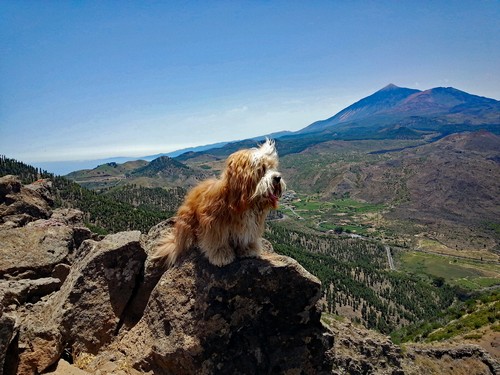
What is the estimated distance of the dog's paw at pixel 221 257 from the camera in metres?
7.58

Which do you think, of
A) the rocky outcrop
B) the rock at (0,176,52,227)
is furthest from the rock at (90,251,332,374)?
the rock at (0,176,52,227)

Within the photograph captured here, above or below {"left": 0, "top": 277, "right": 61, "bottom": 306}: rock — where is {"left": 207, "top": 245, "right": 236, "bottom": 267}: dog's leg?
above

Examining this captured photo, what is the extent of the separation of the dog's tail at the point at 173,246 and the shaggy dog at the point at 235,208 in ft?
0.08

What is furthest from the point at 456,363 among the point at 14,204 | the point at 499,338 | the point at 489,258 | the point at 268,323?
the point at 489,258

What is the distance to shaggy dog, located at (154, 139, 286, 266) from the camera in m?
7.29

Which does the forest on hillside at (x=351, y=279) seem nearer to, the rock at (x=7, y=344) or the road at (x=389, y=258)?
the road at (x=389, y=258)

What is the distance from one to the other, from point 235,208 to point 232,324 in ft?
7.85

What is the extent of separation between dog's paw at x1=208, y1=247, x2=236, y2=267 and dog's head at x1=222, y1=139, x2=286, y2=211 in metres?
1.02

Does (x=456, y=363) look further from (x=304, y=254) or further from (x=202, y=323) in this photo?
(x=304, y=254)

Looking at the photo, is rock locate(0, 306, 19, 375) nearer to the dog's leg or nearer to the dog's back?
the dog's back

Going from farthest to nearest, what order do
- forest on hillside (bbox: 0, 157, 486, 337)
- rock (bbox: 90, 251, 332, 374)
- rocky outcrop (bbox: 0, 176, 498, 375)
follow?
1. forest on hillside (bbox: 0, 157, 486, 337)
2. rock (bbox: 90, 251, 332, 374)
3. rocky outcrop (bbox: 0, 176, 498, 375)

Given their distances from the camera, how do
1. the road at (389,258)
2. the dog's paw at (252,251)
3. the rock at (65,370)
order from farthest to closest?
the road at (389,258) → the dog's paw at (252,251) → the rock at (65,370)

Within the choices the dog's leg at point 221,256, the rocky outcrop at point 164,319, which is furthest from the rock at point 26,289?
the dog's leg at point 221,256

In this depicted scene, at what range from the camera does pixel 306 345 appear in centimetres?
752
